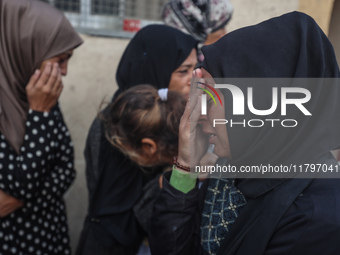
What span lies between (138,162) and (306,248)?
92cm

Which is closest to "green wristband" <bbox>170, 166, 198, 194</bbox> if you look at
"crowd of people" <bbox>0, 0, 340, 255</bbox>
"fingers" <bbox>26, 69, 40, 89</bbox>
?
"crowd of people" <bbox>0, 0, 340, 255</bbox>

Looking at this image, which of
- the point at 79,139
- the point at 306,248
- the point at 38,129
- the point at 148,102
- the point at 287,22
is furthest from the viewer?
the point at 79,139

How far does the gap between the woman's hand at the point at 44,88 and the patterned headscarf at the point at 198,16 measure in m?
1.19

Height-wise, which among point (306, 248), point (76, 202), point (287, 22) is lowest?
point (76, 202)

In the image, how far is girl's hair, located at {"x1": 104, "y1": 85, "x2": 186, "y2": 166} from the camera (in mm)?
1625

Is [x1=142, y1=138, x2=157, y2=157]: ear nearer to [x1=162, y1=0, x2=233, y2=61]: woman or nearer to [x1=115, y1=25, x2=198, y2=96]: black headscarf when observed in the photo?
[x1=115, y1=25, x2=198, y2=96]: black headscarf

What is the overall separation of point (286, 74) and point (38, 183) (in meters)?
1.33

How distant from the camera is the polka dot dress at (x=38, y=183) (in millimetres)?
1691

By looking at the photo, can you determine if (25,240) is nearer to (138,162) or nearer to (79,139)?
→ (138,162)

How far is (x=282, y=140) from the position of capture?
3.37 feet

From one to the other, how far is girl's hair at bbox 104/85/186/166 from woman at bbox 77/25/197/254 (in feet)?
0.37

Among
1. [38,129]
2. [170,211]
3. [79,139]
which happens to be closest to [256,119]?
[170,211]

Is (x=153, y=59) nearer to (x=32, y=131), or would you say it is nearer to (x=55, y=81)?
(x=55, y=81)

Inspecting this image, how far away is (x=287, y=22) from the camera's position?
1061 millimetres
